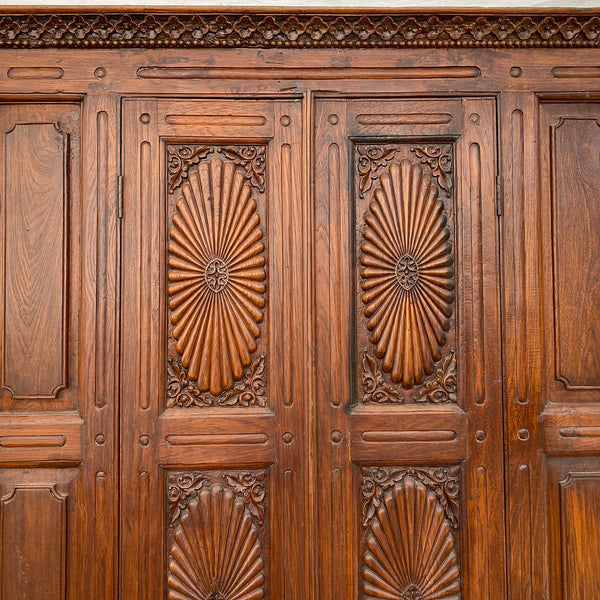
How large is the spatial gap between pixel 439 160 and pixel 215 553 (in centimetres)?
173

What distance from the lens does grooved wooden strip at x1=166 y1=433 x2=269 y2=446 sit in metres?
1.87

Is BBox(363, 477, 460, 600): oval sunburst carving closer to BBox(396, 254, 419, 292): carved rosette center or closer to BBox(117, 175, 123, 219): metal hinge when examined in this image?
BBox(396, 254, 419, 292): carved rosette center

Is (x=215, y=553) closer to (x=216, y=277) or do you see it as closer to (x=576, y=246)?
(x=216, y=277)

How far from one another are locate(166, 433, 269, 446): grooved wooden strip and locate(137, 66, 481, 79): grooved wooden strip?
1.36 meters

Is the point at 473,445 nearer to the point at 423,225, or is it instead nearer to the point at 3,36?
the point at 423,225

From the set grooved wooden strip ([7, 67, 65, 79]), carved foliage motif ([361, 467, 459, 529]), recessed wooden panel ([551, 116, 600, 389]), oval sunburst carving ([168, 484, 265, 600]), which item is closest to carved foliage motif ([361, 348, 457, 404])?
carved foliage motif ([361, 467, 459, 529])

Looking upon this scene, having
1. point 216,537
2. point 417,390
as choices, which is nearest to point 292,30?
point 417,390

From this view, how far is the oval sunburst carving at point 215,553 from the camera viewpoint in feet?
6.11

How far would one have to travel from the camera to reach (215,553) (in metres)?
1.87

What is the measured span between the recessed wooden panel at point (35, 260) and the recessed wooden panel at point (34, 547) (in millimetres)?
402

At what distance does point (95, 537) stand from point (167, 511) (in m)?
0.27

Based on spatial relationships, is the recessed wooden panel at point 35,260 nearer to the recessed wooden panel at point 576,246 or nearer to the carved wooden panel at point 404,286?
the carved wooden panel at point 404,286

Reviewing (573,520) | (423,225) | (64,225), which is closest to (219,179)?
(64,225)

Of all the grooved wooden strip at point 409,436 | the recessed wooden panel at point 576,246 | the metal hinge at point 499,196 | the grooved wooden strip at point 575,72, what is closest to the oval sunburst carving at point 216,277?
the grooved wooden strip at point 409,436
